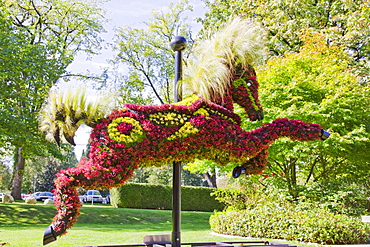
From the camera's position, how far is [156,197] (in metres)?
24.8

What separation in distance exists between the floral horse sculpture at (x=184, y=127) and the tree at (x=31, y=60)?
418 inches

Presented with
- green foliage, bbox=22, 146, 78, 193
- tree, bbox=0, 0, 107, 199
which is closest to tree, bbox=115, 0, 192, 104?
tree, bbox=0, 0, 107, 199

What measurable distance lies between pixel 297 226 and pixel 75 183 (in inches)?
308

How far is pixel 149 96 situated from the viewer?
26.6m

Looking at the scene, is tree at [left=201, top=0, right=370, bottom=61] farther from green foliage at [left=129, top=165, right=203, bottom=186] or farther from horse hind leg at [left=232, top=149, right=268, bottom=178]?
green foliage at [left=129, top=165, right=203, bottom=186]

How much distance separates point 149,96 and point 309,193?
55.0 feet

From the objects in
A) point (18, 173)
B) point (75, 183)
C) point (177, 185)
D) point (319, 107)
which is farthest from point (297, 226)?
point (18, 173)

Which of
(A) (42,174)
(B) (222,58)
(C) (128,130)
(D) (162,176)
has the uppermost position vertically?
(A) (42,174)

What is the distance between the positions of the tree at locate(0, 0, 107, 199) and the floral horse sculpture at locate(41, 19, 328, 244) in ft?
34.8

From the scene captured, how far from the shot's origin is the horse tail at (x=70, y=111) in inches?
172

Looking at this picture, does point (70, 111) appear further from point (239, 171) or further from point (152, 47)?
point (152, 47)

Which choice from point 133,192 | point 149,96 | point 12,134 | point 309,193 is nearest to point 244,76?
point 309,193

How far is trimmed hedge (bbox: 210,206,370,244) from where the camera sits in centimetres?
984

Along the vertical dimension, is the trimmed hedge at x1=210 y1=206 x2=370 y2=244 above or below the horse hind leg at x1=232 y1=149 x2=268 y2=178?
below
